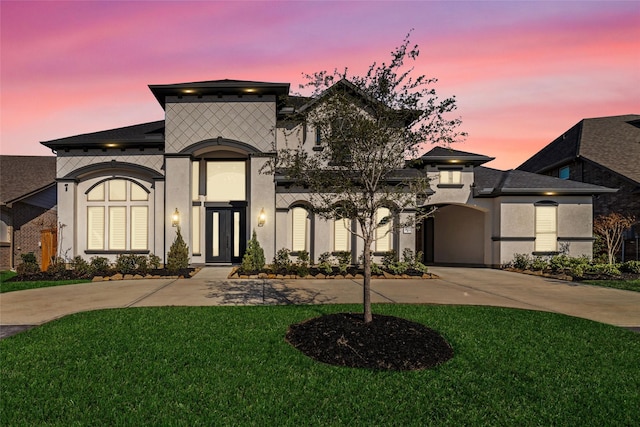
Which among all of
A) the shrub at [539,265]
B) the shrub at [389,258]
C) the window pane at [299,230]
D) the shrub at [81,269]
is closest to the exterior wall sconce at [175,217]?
the shrub at [81,269]

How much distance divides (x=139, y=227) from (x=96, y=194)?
2.70m

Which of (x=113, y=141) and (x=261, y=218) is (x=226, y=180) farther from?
(x=113, y=141)

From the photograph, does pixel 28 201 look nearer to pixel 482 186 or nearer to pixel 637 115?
pixel 482 186

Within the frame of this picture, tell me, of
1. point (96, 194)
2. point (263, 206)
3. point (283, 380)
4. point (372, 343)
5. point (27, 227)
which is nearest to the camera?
point (283, 380)

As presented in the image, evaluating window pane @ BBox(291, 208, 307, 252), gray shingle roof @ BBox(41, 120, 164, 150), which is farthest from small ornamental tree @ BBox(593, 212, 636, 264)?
gray shingle roof @ BBox(41, 120, 164, 150)

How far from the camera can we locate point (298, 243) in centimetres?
1705

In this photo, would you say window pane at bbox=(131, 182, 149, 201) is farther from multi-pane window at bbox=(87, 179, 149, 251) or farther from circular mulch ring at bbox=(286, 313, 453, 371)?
circular mulch ring at bbox=(286, 313, 453, 371)

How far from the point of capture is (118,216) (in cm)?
1697

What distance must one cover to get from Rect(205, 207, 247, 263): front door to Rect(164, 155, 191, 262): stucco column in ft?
4.06

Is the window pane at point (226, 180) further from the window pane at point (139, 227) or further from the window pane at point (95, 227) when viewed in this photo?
the window pane at point (95, 227)

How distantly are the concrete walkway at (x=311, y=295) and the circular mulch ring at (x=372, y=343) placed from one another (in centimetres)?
282

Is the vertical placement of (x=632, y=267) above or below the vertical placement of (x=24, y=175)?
below

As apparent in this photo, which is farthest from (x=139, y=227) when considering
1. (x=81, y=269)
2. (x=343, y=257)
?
(x=343, y=257)

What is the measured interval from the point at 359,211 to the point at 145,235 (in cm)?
1359
